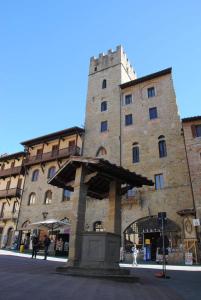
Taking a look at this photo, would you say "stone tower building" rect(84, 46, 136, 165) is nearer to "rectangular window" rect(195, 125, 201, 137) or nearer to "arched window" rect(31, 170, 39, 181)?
"arched window" rect(31, 170, 39, 181)

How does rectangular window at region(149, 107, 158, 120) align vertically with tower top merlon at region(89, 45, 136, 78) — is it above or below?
below

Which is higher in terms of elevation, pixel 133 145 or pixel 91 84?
pixel 91 84

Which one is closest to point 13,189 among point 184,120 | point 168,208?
point 168,208

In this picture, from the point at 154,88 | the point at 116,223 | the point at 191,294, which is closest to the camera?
the point at 191,294

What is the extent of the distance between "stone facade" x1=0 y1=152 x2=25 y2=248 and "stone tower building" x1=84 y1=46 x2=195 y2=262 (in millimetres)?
10435

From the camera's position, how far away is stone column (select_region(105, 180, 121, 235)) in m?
11.3

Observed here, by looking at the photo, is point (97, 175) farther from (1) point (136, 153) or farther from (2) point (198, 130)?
(1) point (136, 153)

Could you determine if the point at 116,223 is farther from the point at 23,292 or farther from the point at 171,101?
the point at 171,101

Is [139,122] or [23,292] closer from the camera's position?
[23,292]

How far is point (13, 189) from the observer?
33531 mm

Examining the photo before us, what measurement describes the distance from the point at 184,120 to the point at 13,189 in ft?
72.3

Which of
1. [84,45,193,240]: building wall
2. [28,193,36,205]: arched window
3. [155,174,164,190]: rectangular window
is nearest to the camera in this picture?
[84,45,193,240]: building wall

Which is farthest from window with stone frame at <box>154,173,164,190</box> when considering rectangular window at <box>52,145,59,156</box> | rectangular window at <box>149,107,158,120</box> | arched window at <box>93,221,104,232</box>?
rectangular window at <box>52,145,59,156</box>

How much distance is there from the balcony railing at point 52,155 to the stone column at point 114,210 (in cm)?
1841
